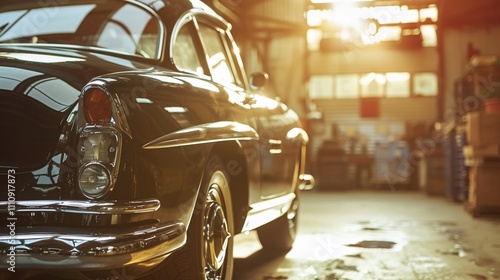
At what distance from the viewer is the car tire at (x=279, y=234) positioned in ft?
19.1

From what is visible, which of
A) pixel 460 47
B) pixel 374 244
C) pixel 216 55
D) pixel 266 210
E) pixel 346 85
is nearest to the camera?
pixel 216 55

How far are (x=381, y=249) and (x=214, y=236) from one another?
2964 mm

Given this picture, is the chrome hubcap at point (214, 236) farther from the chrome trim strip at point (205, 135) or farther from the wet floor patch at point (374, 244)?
the wet floor patch at point (374, 244)

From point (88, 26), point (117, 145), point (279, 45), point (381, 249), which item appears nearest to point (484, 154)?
point (381, 249)

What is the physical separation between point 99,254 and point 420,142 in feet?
55.1

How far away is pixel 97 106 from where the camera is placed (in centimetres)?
263

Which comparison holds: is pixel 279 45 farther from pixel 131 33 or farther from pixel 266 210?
pixel 131 33

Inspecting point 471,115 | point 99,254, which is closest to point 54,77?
point 99,254

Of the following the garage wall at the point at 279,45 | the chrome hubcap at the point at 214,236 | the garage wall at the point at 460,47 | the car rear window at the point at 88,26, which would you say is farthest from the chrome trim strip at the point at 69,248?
the garage wall at the point at 460,47

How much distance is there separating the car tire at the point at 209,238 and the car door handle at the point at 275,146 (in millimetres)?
1060

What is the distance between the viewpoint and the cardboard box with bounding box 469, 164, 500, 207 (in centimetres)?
924

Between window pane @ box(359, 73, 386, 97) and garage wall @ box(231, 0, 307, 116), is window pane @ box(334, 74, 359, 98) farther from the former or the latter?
garage wall @ box(231, 0, 307, 116)

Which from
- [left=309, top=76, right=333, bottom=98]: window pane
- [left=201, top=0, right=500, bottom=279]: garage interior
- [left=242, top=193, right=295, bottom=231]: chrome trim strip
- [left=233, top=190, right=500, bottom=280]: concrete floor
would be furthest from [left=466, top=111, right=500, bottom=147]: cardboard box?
[left=309, top=76, right=333, bottom=98]: window pane

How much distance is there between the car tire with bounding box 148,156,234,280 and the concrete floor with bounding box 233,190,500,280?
3.46 feet
